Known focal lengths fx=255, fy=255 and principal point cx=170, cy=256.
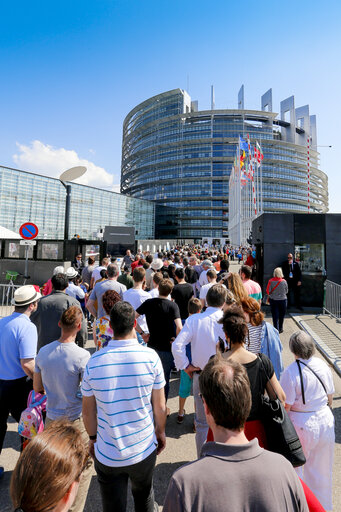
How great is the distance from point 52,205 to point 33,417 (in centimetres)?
5822

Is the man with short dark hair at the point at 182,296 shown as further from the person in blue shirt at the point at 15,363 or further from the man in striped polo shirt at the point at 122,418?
the man in striped polo shirt at the point at 122,418

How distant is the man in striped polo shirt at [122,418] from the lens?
1837mm

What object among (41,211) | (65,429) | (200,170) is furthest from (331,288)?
(200,170)

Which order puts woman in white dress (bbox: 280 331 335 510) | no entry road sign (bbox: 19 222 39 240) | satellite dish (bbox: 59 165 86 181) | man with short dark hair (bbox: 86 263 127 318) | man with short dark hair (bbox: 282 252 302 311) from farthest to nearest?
1. satellite dish (bbox: 59 165 86 181)
2. man with short dark hair (bbox: 282 252 302 311)
3. no entry road sign (bbox: 19 222 39 240)
4. man with short dark hair (bbox: 86 263 127 318)
5. woman in white dress (bbox: 280 331 335 510)

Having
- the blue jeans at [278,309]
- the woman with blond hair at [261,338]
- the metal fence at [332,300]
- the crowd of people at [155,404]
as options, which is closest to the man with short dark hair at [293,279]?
the metal fence at [332,300]

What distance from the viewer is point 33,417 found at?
97.8 inches

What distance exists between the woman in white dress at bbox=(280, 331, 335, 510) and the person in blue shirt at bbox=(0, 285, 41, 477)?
2677 mm

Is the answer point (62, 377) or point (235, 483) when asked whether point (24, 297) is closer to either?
point (62, 377)

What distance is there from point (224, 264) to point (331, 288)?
471 cm

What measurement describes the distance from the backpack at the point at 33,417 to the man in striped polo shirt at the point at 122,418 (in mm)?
815

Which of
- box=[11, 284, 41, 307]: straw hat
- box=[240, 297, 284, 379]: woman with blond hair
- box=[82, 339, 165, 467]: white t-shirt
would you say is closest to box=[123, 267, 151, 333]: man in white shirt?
box=[11, 284, 41, 307]: straw hat

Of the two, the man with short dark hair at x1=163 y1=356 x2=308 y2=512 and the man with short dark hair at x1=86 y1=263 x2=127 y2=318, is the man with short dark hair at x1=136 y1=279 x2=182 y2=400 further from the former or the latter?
the man with short dark hair at x1=163 y1=356 x2=308 y2=512

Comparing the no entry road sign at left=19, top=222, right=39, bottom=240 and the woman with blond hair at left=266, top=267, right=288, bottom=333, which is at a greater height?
the no entry road sign at left=19, top=222, right=39, bottom=240

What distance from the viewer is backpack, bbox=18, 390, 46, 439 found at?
8.00 ft
